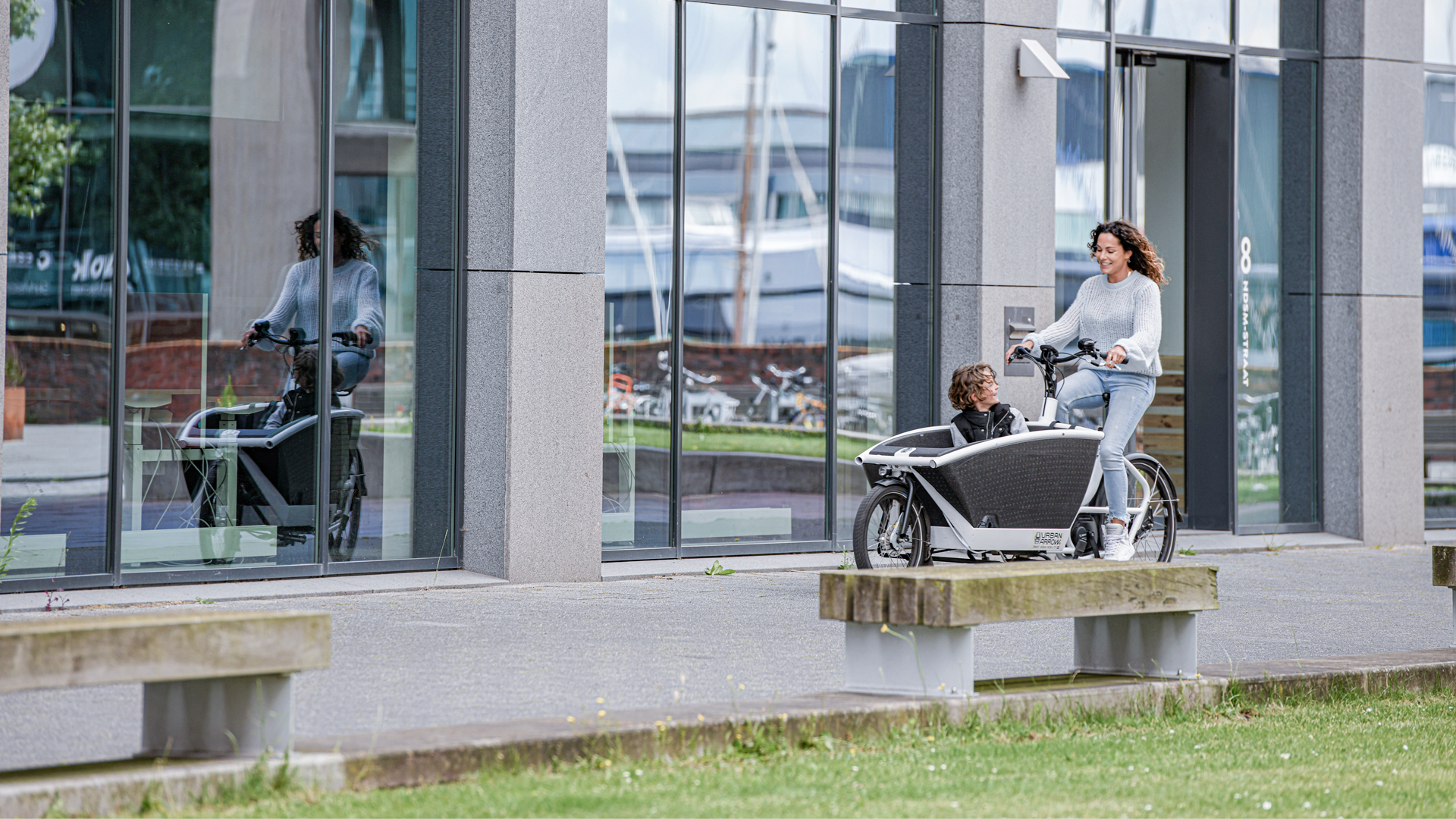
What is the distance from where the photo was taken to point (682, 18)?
35.6 ft

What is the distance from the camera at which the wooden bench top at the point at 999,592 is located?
510cm

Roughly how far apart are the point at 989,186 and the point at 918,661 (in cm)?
676

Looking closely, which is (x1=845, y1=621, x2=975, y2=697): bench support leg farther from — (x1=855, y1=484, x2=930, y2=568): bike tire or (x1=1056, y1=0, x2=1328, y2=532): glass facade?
(x1=1056, y1=0, x2=1328, y2=532): glass facade

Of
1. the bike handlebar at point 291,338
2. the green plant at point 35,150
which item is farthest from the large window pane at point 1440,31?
the green plant at point 35,150

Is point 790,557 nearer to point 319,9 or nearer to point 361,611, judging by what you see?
point 361,611

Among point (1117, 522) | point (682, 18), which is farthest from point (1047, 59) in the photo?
point (1117, 522)

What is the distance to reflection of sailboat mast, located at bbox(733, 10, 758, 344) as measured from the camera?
437 inches

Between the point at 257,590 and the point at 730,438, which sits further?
the point at 730,438

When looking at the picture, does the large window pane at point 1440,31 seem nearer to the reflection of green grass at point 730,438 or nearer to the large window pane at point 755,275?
the large window pane at point 755,275

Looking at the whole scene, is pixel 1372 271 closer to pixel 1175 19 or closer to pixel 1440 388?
pixel 1440 388

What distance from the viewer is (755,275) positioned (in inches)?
439

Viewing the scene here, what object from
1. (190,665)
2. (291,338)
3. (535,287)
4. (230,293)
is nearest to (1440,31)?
(535,287)

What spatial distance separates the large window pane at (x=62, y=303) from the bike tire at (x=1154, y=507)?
5.62 m

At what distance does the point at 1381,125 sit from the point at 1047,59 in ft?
10.9
